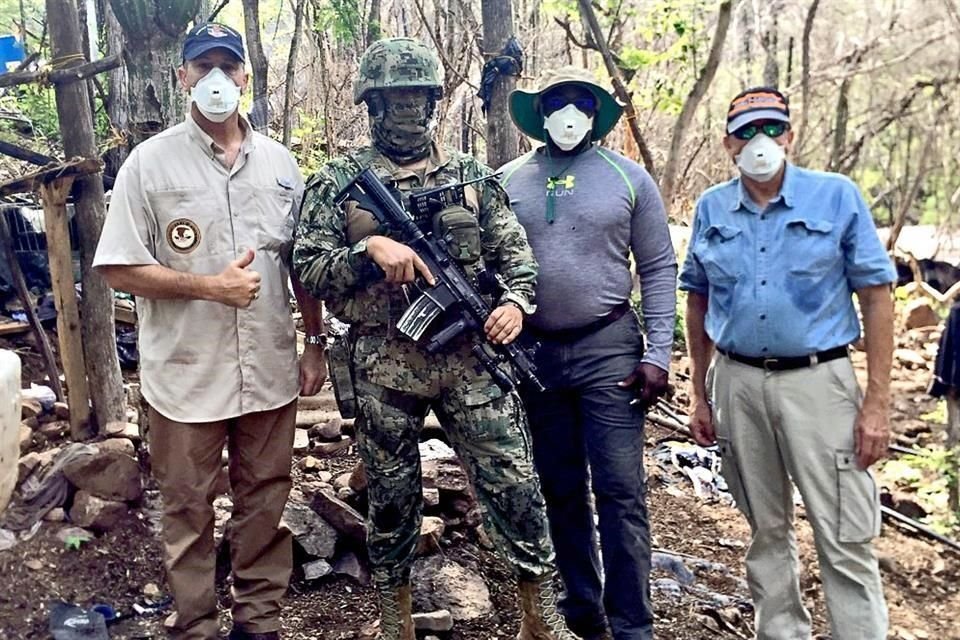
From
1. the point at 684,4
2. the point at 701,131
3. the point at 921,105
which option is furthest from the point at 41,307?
the point at 921,105

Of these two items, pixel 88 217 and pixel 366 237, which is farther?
pixel 88 217

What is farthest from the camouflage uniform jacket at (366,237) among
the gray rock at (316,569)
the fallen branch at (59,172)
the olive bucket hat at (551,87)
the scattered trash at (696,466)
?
the scattered trash at (696,466)

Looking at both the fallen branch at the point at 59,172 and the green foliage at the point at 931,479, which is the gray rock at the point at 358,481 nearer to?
the fallen branch at the point at 59,172

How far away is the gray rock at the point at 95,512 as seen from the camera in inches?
159

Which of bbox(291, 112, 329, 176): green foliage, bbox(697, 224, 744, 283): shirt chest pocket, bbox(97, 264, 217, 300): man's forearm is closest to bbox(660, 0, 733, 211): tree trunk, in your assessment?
bbox(291, 112, 329, 176): green foliage

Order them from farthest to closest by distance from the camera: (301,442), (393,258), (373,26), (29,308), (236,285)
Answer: (373,26), (29,308), (301,442), (236,285), (393,258)

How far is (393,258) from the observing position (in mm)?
2938

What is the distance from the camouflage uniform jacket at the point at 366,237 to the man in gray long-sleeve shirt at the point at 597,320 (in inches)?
7.7

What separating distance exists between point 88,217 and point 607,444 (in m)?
3.02

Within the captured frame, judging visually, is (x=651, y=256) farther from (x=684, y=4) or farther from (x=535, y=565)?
(x=684, y=4)

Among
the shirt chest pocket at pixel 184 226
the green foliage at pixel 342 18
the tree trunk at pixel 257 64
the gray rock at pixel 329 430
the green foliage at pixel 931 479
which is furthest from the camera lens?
the tree trunk at pixel 257 64

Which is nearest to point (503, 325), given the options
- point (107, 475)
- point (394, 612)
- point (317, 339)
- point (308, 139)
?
point (317, 339)

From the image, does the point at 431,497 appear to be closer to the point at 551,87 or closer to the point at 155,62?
the point at 551,87

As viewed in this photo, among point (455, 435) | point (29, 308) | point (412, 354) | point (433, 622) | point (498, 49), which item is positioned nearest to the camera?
point (412, 354)
